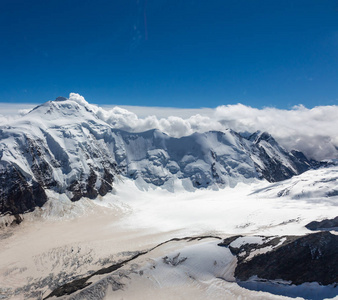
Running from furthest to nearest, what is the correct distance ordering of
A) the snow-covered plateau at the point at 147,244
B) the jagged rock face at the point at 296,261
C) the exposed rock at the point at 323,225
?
the exposed rock at the point at 323,225, the snow-covered plateau at the point at 147,244, the jagged rock face at the point at 296,261

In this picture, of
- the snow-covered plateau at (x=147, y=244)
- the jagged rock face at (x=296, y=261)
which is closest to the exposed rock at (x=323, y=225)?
the snow-covered plateau at (x=147, y=244)

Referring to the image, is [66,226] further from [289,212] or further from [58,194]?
[289,212]

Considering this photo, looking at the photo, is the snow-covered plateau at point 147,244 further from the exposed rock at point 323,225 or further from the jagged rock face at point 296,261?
the exposed rock at point 323,225

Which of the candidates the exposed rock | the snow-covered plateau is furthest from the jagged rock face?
the exposed rock

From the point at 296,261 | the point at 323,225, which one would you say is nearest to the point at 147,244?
the point at 296,261

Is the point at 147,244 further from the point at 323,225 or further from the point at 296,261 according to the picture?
the point at 323,225

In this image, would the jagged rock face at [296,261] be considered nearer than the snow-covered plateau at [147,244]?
Yes

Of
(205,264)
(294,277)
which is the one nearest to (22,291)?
(205,264)

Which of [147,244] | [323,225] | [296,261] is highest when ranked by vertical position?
[296,261]
